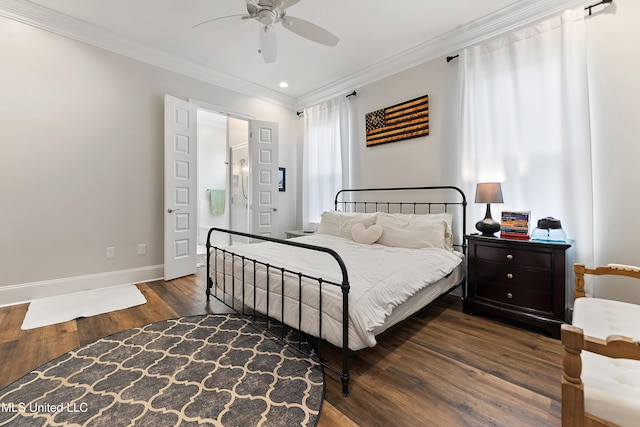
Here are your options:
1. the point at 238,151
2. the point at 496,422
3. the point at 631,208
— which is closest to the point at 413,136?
the point at 631,208

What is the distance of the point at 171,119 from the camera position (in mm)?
3648

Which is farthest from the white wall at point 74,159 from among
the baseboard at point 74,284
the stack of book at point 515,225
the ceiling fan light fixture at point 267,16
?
the stack of book at point 515,225

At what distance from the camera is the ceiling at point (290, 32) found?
272 centimetres

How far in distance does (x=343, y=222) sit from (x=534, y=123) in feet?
7.17

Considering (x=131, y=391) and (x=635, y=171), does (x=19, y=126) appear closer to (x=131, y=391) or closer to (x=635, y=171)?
(x=131, y=391)

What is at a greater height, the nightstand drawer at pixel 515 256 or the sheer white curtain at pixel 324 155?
the sheer white curtain at pixel 324 155

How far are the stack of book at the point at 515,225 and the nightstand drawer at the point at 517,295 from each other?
1.47ft

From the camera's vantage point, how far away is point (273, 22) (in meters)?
2.27

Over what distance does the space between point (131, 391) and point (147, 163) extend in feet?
9.72

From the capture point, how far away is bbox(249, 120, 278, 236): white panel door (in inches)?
184

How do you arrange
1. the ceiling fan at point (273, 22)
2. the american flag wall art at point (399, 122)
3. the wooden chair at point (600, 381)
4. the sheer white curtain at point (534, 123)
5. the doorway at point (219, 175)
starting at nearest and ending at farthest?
the wooden chair at point (600, 381) → the ceiling fan at point (273, 22) → the sheer white curtain at point (534, 123) → the american flag wall art at point (399, 122) → the doorway at point (219, 175)

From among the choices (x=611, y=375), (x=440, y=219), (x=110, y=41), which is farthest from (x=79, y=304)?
(x=611, y=375)

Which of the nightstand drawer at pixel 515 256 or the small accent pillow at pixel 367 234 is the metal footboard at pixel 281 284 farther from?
the nightstand drawer at pixel 515 256


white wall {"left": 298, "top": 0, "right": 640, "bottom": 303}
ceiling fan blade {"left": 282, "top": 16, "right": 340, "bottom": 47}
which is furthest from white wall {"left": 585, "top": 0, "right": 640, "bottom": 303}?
ceiling fan blade {"left": 282, "top": 16, "right": 340, "bottom": 47}
